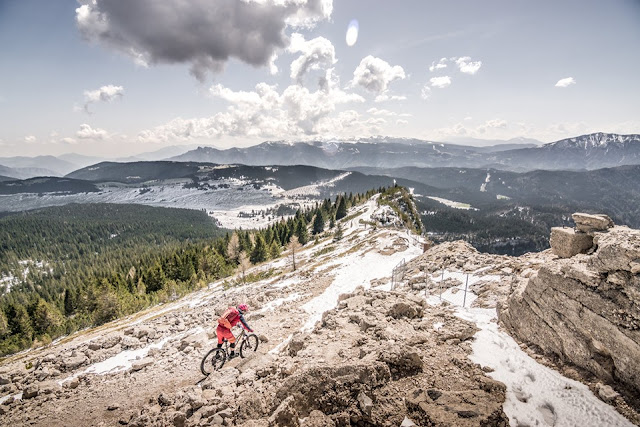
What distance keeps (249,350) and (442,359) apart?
10.5 meters

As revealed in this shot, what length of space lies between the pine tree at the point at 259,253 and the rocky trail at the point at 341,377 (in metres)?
59.8

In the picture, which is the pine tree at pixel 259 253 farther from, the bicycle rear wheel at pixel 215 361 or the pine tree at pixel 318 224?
the bicycle rear wheel at pixel 215 361

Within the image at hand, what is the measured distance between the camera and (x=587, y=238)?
15250 millimetres

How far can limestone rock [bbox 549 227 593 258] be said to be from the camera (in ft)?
50.3

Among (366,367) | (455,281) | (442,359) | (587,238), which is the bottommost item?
(455,281)

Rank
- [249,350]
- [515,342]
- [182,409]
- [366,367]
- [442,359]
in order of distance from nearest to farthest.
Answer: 1. [366,367]
2. [182,409]
3. [442,359]
4. [515,342]
5. [249,350]

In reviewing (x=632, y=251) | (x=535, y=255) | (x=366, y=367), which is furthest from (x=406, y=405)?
(x=535, y=255)

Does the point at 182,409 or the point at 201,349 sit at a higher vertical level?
the point at 182,409

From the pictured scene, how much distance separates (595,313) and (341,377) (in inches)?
Result: 400

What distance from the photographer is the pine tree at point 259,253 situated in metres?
A: 82.2

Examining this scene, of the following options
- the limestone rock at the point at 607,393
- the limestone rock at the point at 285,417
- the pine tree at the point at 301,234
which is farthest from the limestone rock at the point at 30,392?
the pine tree at the point at 301,234

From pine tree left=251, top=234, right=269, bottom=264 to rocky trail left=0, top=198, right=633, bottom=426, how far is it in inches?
2354

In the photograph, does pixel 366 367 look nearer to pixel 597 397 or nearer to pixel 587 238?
pixel 597 397

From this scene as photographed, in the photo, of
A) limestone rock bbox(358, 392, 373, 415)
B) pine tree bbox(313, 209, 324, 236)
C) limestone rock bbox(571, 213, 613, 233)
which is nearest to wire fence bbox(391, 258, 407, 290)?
limestone rock bbox(571, 213, 613, 233)
